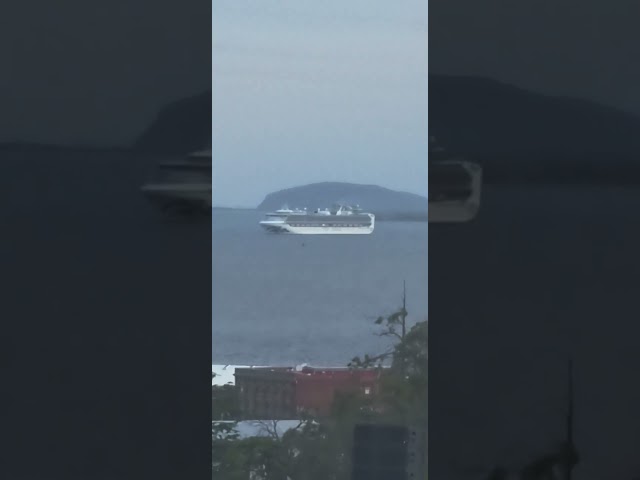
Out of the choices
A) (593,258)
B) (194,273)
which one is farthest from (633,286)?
(194,273)

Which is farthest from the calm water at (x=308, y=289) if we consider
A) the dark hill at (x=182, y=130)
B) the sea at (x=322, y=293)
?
the dark hill at (x=182, y=130)

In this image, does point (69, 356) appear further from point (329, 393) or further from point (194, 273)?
point (329, 393)

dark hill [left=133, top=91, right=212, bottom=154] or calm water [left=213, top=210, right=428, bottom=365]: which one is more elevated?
dark hill [left=133, top=91, right=212, bottom=154]

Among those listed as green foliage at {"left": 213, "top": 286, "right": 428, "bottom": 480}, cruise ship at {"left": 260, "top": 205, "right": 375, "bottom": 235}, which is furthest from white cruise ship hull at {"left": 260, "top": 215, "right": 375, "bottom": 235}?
green foliage at {"left": 213, "top": 286, "right": 428, "bottom": 480}

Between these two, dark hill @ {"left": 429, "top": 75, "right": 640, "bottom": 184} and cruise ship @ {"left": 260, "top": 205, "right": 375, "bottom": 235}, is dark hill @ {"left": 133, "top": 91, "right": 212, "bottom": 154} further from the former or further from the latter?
dark hill @ {"left": 429, "top": 75, "right": 640, "bottom": 184}

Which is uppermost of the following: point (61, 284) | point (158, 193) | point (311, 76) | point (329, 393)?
point (311, 76)

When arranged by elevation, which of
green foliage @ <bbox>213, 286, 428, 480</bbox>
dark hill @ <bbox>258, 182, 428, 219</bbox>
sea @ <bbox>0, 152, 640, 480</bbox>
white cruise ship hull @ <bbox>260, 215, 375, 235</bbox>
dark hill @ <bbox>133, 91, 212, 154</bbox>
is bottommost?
green foliage @ <bbox>213, 286, 428, 480</bbox>
